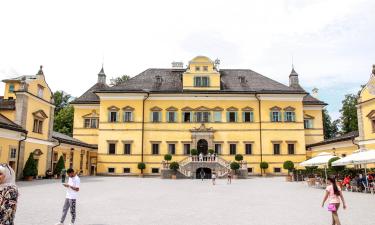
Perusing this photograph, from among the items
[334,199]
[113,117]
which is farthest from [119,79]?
[334,199]

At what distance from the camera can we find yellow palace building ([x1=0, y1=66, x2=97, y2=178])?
28211 mm

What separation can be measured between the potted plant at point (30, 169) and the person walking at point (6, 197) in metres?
26.9

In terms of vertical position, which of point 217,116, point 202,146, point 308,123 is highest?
point 217,116

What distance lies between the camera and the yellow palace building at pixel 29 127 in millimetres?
28211

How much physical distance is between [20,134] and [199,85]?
23.0 meters

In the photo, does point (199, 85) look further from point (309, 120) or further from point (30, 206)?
point (30, 206)

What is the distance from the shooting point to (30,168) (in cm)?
2978

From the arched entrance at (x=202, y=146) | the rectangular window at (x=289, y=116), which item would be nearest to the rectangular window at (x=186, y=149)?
the arched entrance at (x=202, y=146)

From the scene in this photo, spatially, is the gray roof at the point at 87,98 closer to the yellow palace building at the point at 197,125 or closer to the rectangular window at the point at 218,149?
the yellow palace building at the point at 197,125

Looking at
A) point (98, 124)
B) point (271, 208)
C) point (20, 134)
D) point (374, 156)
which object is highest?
point (98, 124)

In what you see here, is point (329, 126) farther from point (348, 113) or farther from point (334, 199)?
point (334, 199)

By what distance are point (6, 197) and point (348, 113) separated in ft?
198

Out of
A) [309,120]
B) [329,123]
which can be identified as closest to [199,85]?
[309,120]

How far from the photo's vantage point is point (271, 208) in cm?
1366
